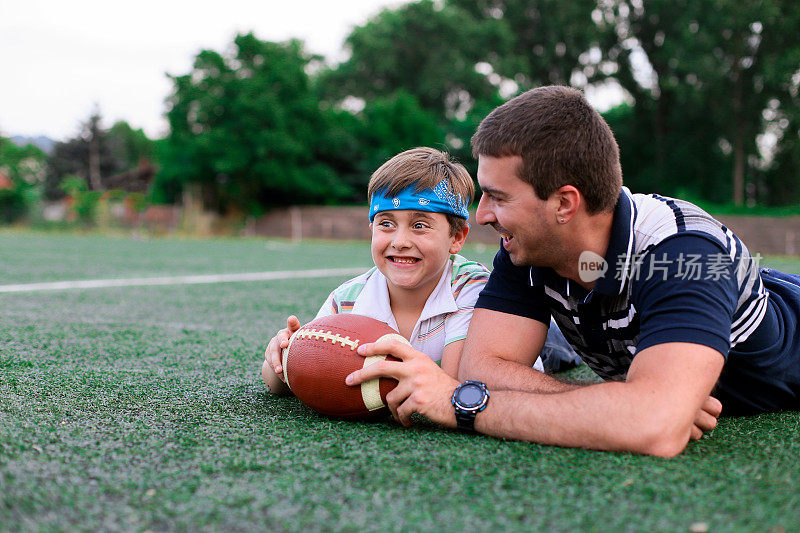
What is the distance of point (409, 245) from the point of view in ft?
9.87

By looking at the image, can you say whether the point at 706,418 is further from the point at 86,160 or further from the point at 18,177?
the point at 86,160

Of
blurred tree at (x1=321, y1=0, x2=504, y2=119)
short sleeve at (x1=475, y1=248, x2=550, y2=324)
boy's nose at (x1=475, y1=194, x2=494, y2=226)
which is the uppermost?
blurred tree at (x1=321, y1=0, x2=504, y2=119)

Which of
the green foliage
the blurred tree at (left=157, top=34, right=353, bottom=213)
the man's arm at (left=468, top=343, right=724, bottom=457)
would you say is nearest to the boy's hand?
the man's arm at (left=468, top=343, right=724, bottom=457)

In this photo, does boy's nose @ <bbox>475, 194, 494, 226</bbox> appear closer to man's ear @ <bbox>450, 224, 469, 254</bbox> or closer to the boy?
the boy

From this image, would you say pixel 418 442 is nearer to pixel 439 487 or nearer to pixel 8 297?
pixel 439 487

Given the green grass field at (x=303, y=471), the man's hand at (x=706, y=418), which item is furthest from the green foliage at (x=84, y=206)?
the man's hand at (x=706, y=418)

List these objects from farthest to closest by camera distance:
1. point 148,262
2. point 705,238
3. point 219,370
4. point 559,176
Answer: point 148,262
point 219,370
point 559,176
point 705,238

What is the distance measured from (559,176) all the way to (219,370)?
2.10m

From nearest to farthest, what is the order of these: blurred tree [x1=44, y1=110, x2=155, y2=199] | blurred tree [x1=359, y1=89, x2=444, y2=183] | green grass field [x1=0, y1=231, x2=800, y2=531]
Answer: green grass field [x1=0, y1=231, x2=800, y2=531] → blurred tree [x1=359, y1=89, x2=444, y2=183] → blurred tree [x1=44, y1=110, x2=155, y2=199]

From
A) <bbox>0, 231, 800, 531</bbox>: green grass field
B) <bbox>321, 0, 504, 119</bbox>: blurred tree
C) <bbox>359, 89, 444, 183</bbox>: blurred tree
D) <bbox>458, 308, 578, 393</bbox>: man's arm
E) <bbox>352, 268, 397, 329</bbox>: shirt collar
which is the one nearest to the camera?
<bbox>0, 231, 800, 531</bbox>: green grass field

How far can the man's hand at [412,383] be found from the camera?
2.32 m

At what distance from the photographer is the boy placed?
9.86ft

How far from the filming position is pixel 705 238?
83.9 inches

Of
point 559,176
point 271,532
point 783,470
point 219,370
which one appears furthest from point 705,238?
point 219,370
